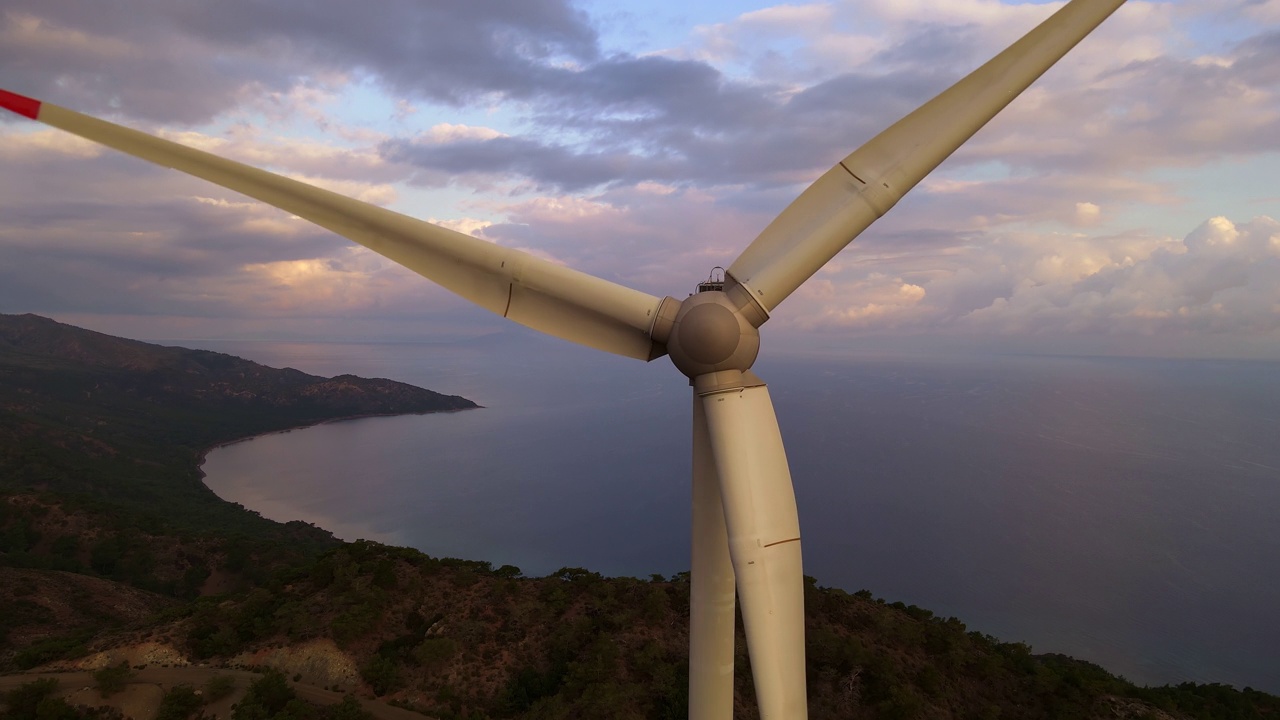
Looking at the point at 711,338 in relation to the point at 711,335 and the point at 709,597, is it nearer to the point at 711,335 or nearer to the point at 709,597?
the point at 711,335

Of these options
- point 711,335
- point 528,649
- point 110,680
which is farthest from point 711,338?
point 110,680

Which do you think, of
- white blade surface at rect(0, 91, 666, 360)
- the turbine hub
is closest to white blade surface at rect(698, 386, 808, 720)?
the turbine hub

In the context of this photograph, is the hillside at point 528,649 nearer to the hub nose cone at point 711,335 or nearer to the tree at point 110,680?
the tree at point 110,680

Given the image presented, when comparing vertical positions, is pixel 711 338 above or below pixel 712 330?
below

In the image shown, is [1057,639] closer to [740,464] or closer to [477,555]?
[477,555]

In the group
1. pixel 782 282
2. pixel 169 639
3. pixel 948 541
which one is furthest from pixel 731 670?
pixel 948 541

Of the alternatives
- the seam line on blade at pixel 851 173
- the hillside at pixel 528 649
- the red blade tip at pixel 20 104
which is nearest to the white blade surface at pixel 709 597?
the seam line on blade at pixel 851 173
